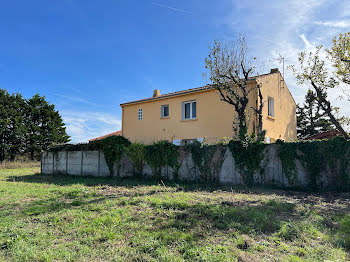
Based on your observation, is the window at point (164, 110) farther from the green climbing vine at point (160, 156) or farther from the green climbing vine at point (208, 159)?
the green climbing vine at point (208, 159)

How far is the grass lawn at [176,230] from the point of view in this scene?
340 centimetres

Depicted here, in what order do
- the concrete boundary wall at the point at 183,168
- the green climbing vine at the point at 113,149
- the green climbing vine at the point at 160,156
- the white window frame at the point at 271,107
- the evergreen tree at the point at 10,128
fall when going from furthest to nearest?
the evergreen tree at the point at 10,128 < the white window frame at the point at 271,107 < the green climbing vine at the point at 113,149 < the green climbing vine at the point at 160,156 < the concrete boundary wall at the point at 183,168

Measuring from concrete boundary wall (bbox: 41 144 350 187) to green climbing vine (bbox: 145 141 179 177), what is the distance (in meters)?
0.24

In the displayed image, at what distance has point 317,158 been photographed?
8258 millimetres

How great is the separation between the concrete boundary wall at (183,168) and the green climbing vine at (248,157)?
0.53ft

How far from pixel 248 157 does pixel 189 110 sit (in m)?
8.00

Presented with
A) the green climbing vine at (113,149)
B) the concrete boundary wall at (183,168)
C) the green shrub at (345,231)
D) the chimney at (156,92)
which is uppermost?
the chimney at (156,92)

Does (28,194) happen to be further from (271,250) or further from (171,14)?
(171,14)

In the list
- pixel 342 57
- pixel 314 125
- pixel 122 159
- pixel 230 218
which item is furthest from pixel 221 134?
pixel 314 125

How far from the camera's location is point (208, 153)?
10367mm

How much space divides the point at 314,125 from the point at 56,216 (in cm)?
2947

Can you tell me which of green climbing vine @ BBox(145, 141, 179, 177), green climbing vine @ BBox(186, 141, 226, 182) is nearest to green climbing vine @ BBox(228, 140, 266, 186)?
green climbing vine @ BBox(186, 141, 226, 182)

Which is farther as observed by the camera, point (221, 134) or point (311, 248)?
point (221, 134)

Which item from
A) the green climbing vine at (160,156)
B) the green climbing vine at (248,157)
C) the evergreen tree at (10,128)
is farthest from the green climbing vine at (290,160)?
the evergreen tree at (10,128)
